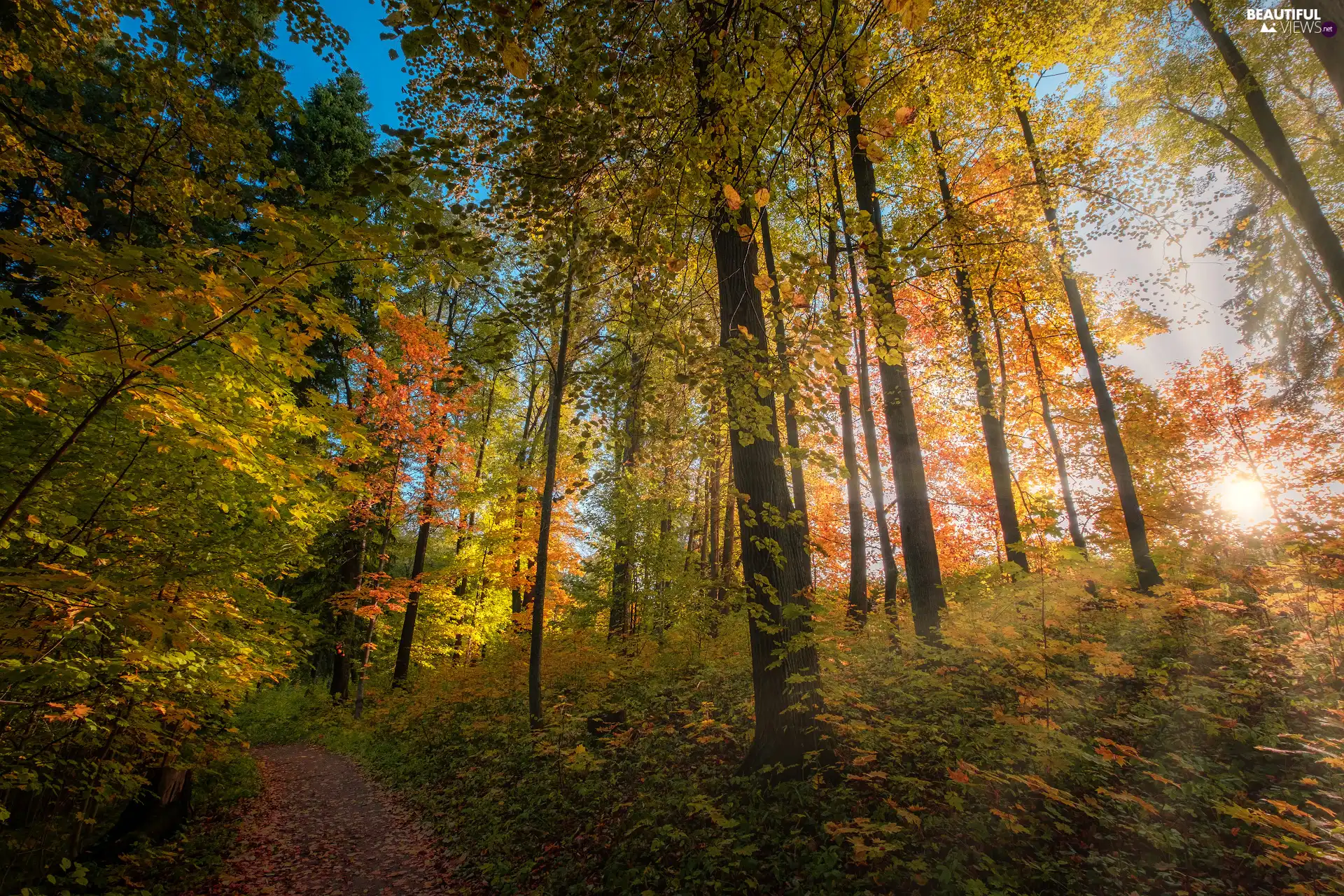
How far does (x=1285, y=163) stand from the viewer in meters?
8.00

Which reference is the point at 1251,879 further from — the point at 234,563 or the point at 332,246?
the point at 234,563

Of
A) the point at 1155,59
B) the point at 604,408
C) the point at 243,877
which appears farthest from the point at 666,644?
the point at 1155,59

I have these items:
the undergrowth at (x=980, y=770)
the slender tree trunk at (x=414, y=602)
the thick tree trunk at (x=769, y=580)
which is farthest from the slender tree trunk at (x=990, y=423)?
the slender tree trunk at (x=414, y=602)

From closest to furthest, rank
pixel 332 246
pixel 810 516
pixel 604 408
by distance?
1. pixel 332 246
2. pixel 604 408
3. pixel 810 516

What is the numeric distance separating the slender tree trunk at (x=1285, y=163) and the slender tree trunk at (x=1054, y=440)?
5.38 meters

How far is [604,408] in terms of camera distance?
4613 mm

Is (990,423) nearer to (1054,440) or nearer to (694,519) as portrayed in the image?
(1054,440)

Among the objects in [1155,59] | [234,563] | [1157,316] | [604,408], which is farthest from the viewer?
[1157,316]

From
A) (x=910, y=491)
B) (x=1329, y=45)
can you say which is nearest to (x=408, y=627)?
(x=910, y=491)

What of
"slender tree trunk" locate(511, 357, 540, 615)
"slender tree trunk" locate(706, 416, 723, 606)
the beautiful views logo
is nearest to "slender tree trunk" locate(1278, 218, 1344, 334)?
the beautiful views logo

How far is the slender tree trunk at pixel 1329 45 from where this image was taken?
6.06m

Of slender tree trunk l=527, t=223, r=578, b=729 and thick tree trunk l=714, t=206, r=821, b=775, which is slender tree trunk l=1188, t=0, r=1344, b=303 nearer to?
thick tree trunk l=714, t=206, r=821, b=775

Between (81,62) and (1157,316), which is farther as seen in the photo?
(1157,316)

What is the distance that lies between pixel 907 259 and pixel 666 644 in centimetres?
937
